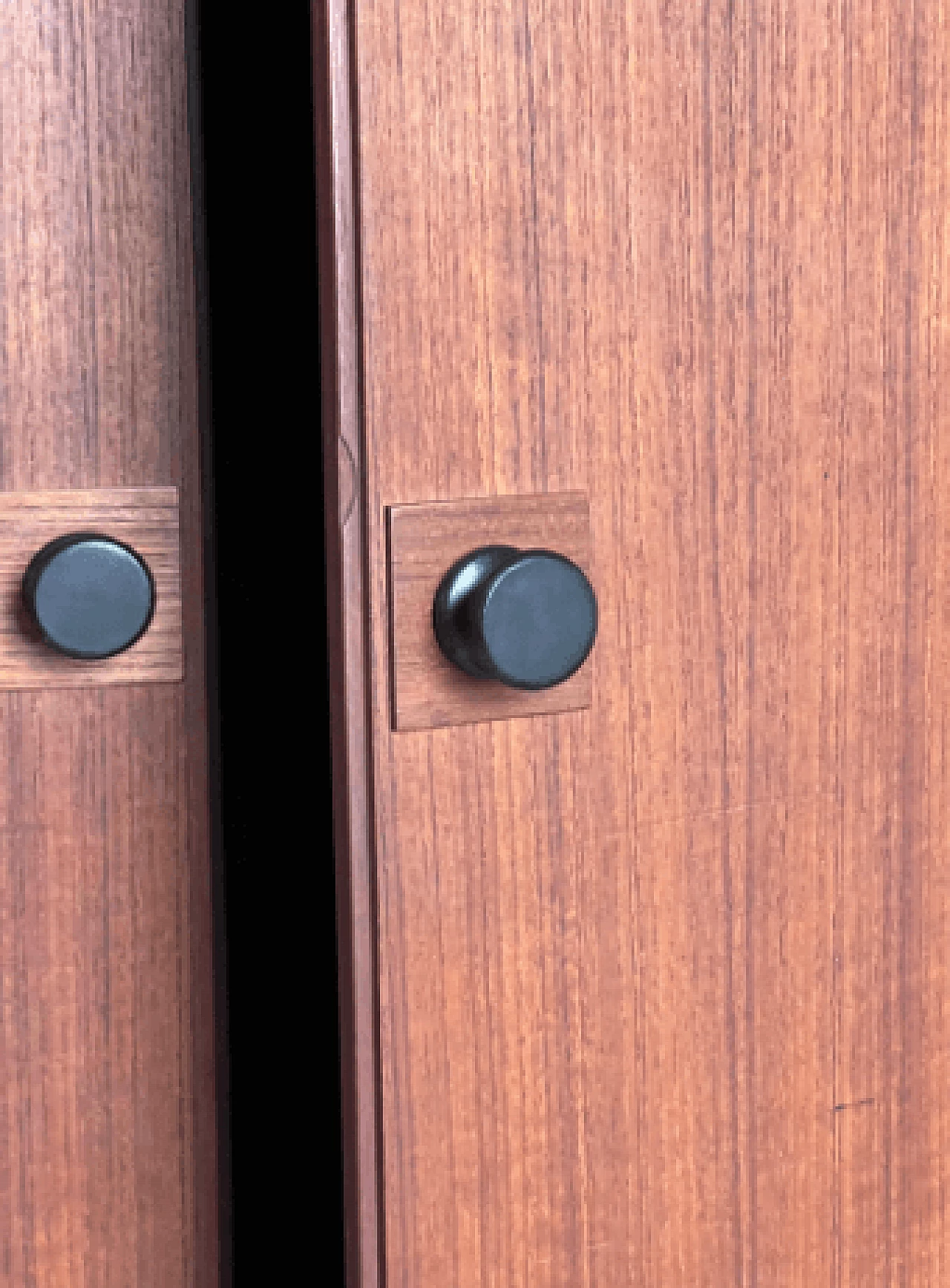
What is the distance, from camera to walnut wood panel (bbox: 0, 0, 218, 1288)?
41 cm

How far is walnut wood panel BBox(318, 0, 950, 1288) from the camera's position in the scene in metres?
0.38

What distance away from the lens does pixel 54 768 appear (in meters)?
0.42

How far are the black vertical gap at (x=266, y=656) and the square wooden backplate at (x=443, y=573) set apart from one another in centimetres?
5

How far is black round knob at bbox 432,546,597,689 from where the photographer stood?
0.38 metres

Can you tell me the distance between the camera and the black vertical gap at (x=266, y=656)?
1.40ft

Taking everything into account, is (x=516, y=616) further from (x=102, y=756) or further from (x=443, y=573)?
(x=102, y=756)

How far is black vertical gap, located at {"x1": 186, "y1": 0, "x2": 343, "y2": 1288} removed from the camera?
0.43 meters

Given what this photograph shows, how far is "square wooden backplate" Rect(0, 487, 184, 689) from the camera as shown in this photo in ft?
1.33

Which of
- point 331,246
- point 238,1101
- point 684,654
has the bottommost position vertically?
point 238,1101

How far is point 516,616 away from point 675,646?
61mm

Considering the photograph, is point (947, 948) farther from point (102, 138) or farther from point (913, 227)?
point (102, 138)

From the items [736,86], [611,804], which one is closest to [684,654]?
[611,804]

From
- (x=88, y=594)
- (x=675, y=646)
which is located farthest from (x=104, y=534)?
(x=675, y=646)

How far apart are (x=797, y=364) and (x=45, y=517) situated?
20 cm
